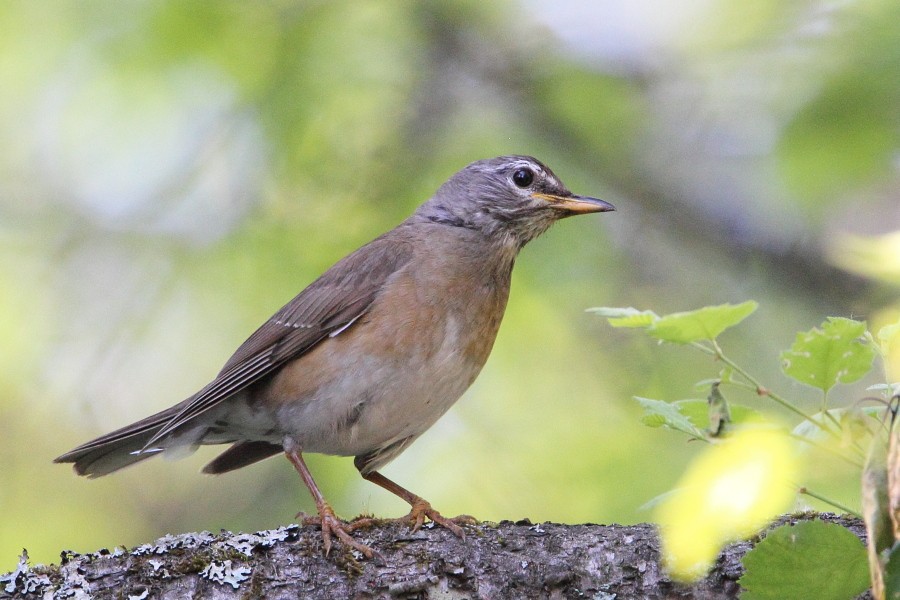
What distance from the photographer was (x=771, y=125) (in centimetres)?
581

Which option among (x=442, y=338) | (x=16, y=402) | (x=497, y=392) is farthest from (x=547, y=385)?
(x=16, y=402)

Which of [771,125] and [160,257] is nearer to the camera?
[771,125]

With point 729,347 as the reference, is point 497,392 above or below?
above

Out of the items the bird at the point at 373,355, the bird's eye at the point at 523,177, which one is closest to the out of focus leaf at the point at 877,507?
the bird at the point at 373,355

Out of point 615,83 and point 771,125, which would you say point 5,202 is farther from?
point 771,125

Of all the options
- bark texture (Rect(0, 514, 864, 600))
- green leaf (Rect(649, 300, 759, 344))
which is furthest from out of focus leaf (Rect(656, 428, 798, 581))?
bark texture (Rect(0, 514, 864, 600))

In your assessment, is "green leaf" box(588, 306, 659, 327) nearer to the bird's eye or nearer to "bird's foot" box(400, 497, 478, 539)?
"bird's foot" box(400, 497, 478, 539)

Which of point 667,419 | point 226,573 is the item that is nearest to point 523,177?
point 226,573

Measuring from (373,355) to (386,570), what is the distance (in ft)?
4.58

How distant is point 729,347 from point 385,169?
259 centimetres

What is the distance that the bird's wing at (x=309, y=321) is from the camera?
4887 millimetres

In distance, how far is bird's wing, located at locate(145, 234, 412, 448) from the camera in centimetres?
489

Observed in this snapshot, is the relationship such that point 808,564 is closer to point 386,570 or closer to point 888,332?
point 888,332

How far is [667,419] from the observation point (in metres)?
2.30
